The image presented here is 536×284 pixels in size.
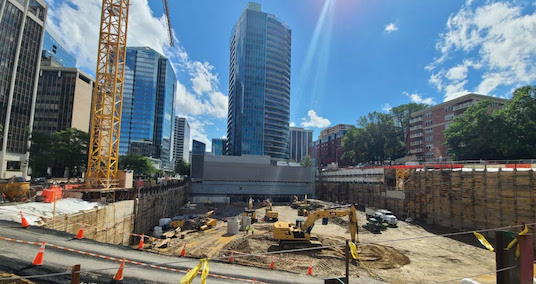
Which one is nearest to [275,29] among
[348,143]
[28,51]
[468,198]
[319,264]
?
[348,143]

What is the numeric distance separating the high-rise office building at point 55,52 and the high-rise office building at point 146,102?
2794 centimetres

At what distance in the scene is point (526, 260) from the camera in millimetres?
5805

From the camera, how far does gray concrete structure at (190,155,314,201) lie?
68250 mm

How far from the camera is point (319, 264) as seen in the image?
17.7 meters

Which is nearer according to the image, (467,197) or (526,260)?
(526,260)

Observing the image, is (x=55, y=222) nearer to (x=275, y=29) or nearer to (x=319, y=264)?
(x=319, y=264)

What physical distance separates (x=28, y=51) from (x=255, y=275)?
82918 mm

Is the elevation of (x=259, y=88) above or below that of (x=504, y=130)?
above

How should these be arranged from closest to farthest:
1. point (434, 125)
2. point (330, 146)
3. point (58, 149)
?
point (58, 149), point (434, 125), point (330, 146)

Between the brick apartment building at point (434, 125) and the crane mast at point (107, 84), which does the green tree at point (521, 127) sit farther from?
the crane mast at point (107, 84)

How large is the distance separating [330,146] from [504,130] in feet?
365

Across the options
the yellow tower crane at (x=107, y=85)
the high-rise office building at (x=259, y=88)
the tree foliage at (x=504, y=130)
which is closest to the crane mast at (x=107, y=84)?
the yellow tower crane at (x=107, y=85)

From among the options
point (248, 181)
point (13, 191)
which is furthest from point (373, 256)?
point (248, 181)

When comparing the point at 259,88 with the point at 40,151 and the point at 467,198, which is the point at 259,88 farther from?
the point at 467,198
